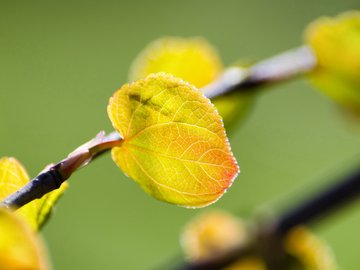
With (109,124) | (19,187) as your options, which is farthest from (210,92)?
(109,124)

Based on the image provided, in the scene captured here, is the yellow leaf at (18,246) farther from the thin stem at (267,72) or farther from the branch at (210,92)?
the thin stem at (267,72)

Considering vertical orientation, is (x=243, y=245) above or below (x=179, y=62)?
below

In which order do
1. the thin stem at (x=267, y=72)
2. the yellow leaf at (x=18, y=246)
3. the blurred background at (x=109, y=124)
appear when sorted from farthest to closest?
the blurred background at (x=109, y=124) < the thin stem at (x=267, y=72) < the yellow leaf at (x=18, y=246)

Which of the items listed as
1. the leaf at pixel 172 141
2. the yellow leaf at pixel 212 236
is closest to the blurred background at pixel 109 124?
the yellow leaf at pixel 212 236

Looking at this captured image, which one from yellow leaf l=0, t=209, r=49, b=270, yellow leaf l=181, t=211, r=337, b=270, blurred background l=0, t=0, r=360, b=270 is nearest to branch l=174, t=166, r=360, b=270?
yellow leaf l=181, t=211, r=337, b=270

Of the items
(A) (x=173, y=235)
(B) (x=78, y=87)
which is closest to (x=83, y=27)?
(B) (x=78, y=87)

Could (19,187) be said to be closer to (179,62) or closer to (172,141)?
(172,141)

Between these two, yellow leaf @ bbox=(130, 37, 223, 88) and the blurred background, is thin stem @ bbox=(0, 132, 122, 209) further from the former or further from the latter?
the blurred background
